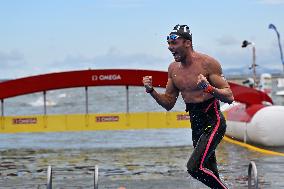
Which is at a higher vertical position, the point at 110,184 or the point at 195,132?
the point at 195,132

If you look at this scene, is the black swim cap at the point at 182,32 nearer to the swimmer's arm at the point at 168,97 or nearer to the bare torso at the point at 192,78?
the bare torso at the point at 192,78

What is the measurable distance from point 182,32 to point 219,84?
742 mm

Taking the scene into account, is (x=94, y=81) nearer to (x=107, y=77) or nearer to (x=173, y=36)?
(x=107, y=77)

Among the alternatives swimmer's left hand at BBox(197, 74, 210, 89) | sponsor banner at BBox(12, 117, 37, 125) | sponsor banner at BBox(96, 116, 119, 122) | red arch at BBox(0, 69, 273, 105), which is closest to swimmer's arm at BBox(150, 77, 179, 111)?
swimmer's left hand at BBox(197, 74, 210, 89)

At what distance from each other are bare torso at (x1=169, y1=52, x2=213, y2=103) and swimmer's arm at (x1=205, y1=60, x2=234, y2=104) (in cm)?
7

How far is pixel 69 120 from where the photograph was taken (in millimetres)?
25828

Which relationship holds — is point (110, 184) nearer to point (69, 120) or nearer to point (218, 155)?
point (218, 155)

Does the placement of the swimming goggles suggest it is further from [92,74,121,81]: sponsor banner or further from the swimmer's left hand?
[92,74,121,81]: sponsor banner

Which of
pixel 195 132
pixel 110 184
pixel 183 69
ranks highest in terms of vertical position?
pixel 183 69

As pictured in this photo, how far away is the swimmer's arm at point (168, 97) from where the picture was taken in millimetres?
8797

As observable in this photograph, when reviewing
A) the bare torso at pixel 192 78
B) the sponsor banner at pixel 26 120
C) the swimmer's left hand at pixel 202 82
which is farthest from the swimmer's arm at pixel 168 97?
the sponsor banner at pixel 26 120

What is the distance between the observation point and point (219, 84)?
27.7 feet

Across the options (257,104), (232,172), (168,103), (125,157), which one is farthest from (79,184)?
(257,104)

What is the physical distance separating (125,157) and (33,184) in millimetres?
6608
